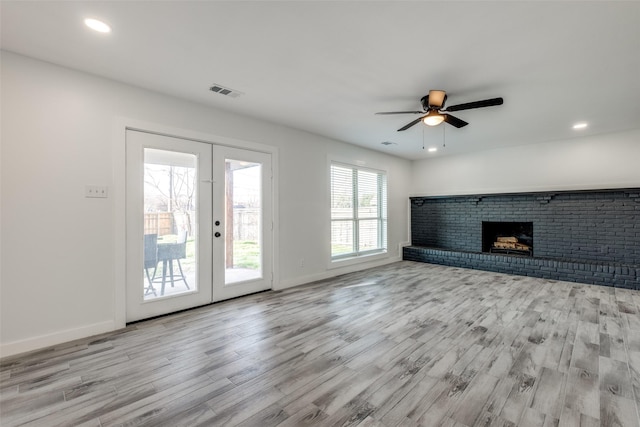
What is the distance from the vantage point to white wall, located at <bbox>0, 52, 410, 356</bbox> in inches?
97.1

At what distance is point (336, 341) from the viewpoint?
2656 mm

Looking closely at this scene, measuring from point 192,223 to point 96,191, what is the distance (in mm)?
1005

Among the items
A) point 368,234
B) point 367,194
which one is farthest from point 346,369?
point 367,194

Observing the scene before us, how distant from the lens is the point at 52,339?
8.57ft

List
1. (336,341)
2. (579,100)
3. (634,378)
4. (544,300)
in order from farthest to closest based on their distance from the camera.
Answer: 1. (544,300)
2. (579,100)
3. (336,341)
4. (634,378)

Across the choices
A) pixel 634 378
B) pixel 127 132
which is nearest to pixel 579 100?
pixel 634 378

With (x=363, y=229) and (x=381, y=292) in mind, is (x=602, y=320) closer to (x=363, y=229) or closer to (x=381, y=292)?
(x=381, y=292)

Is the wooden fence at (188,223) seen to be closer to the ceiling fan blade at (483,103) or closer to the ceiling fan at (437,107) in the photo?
the ceiling fan at (437,107)

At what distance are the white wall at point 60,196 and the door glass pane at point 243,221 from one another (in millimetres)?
897

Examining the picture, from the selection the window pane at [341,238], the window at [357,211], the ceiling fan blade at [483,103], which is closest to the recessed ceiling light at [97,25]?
the ceiling fan blade at [483,103]

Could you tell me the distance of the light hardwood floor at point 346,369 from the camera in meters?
1.72

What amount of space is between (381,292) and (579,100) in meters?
3.51

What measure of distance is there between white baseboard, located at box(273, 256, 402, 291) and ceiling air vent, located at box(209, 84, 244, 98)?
2.74 m

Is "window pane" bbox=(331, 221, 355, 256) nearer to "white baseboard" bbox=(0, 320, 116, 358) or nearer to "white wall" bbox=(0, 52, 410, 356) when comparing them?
"white wall" bbox=(0, 52, 410, 356)
